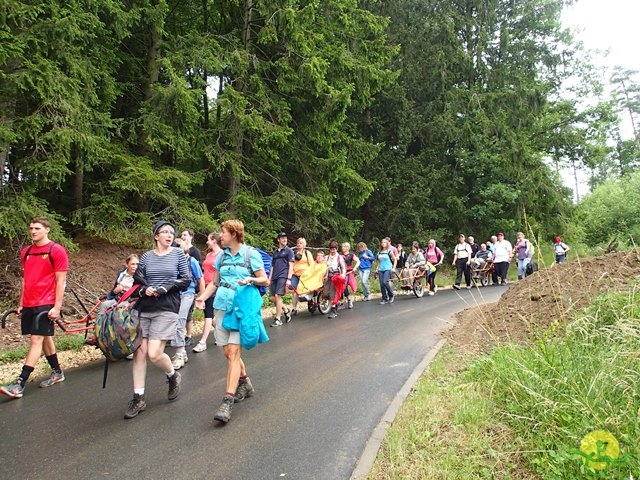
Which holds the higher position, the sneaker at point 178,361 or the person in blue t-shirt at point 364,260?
the person in blue t-shirt at point 364,260

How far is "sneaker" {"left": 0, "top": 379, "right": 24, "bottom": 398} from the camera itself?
5.04 m

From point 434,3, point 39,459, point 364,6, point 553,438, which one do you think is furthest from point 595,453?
point 434,3

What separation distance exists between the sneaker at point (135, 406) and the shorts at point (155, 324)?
2.13 ft

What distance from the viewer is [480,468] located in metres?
3.33

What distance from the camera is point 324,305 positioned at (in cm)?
1127

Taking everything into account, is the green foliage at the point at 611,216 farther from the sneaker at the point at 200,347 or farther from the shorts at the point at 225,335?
the shorts at the point at 225,335

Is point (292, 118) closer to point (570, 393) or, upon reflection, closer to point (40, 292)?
point (40, 292)

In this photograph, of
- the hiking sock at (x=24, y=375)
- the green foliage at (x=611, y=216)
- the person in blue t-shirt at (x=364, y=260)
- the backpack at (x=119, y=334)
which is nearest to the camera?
the backpack at (x=119, y=334)

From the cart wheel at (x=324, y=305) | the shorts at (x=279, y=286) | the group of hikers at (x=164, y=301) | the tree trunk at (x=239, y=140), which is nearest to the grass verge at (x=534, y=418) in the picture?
the group of hikers at (x=164, y=301)

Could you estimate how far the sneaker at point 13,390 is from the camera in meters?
5.04

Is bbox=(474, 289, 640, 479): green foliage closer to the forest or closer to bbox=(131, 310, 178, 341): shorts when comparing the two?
bbox=(131, 310, 178, 341): shorts

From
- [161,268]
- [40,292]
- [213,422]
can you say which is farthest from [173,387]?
[40,292]

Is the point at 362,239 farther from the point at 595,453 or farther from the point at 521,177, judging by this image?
the point at 595,453

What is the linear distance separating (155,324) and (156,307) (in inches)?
7.0
